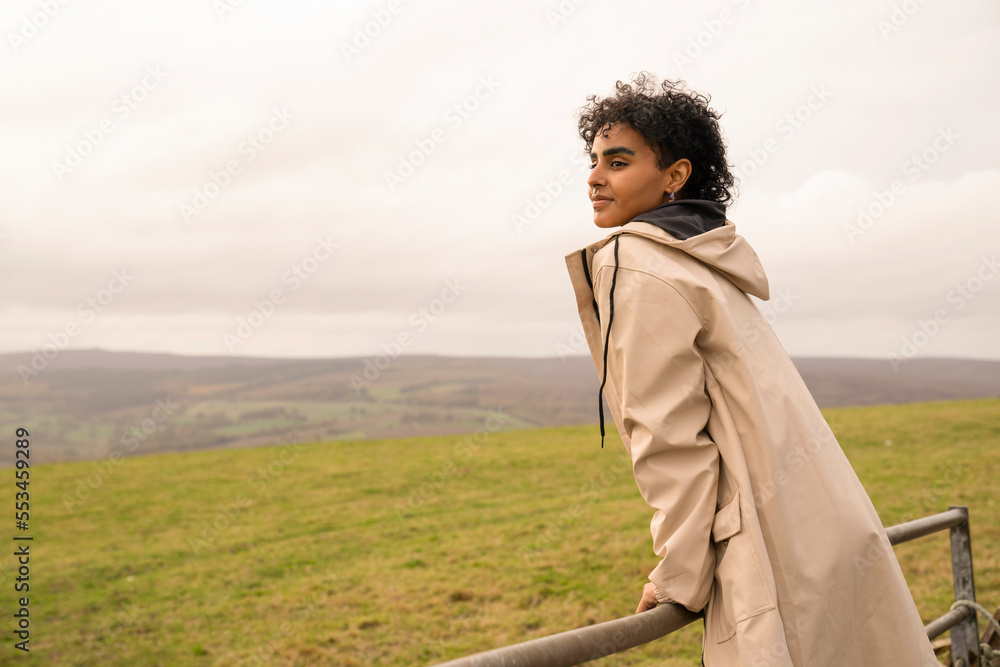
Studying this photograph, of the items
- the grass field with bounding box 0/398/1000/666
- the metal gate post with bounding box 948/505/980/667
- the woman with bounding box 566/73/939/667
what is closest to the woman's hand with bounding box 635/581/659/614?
the woman with bounding box 566/73/939/667

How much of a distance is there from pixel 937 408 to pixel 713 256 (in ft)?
98.3

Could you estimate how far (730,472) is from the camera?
1.33 m

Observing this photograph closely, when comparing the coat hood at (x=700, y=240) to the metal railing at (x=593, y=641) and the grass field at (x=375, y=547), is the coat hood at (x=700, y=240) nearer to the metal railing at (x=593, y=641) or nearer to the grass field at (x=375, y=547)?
the metal railing at (x=593, y=641)

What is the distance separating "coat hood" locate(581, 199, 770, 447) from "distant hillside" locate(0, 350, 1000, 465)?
49.7 meters

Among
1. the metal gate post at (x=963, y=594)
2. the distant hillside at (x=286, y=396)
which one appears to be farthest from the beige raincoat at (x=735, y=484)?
the distant hillside at (x=286, y=396)

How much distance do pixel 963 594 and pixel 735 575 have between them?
1900 mm

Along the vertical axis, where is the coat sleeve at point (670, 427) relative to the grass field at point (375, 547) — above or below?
above

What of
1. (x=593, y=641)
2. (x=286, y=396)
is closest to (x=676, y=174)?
(x=593, y=641)

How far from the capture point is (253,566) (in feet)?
41.9

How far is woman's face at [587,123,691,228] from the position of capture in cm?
165

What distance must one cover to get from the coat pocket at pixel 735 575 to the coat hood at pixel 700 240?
1.24ft

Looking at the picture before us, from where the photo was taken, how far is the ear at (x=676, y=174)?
66.5 inches

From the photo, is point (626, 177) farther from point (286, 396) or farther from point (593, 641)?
point (286, 396)

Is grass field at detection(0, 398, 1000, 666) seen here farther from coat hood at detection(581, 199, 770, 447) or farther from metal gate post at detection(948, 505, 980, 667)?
coat hood at detection(581, 199, 770, 447)
